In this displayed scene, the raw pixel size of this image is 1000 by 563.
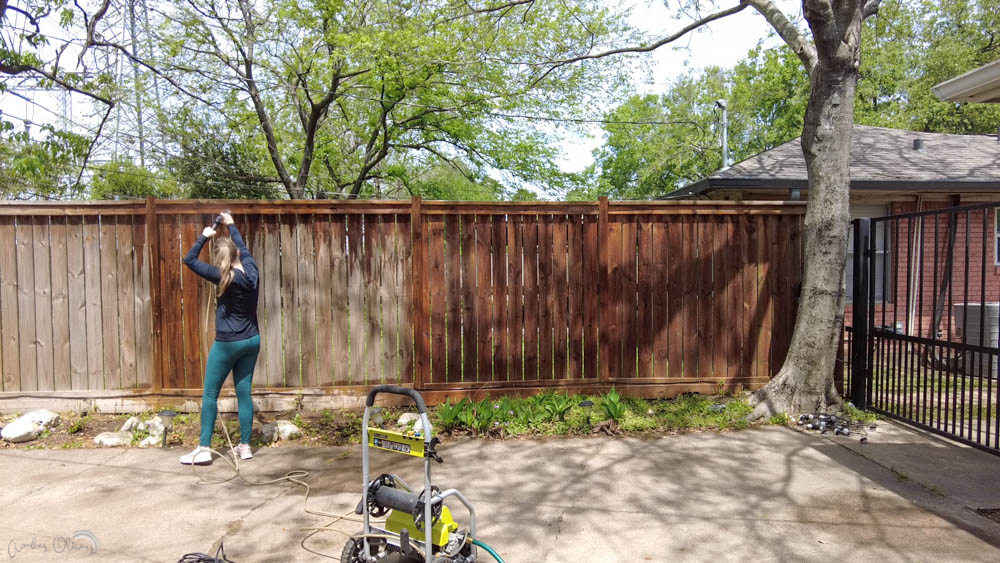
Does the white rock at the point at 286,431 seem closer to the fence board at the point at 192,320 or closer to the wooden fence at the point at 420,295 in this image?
the wooden fence at the point at 420,295

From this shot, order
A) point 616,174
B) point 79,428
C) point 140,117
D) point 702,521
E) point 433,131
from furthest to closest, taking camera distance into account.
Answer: point 616,174
point 433,131
point 140,117
point 79,428
point 702,521

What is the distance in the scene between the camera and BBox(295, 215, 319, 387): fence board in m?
6.05

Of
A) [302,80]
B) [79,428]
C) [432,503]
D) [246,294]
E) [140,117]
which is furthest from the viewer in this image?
[140,117]

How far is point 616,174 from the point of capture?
5209 centimetres

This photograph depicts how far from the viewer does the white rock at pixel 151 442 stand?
5328mm

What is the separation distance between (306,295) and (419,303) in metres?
1.10

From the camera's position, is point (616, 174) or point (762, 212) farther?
point (616, 174)

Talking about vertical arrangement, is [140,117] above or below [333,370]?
above

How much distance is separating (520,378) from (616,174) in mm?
47844

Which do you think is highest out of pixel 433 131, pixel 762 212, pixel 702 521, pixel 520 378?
pixel 433 131

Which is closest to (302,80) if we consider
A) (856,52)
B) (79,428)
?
(79,428)

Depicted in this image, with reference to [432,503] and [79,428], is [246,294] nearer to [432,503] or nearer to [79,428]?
[79,428]

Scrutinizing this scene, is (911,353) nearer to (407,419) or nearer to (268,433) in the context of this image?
(407,419)

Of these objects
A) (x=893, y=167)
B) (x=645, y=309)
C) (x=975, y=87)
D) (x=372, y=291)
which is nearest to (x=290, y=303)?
(x=372, y=291)
